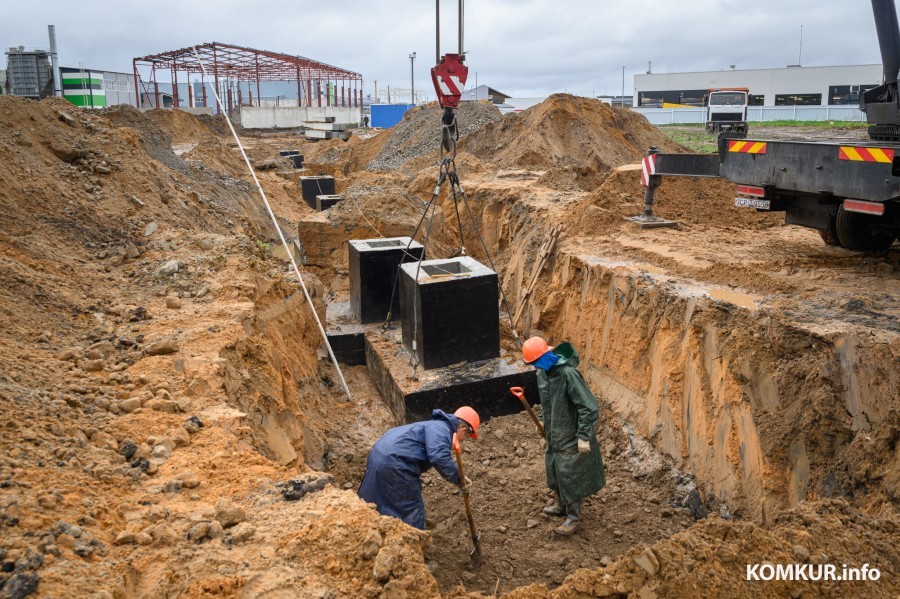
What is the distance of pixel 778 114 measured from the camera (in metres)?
35.1

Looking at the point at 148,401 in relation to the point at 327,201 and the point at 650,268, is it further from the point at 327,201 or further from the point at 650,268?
the point at 327,201

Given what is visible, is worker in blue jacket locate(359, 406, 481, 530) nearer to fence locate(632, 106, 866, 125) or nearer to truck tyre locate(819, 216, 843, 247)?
truck tyre locate(819, 216, 843, 247)

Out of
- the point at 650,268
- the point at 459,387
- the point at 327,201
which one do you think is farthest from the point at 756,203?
the point at 327,201

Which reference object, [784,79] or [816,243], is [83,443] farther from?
[784,79]

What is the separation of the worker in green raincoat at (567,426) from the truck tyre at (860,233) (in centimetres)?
388

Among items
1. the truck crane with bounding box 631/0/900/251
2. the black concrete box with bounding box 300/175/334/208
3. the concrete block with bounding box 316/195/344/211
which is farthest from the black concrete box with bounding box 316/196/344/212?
the truck crane with bounding box 631/0/900/251

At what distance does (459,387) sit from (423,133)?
19.2m

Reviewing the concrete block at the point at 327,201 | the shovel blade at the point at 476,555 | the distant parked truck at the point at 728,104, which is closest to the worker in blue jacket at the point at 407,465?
the shovel blade at the point at 476,555

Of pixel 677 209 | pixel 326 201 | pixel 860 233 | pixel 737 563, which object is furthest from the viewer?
pixel 326 201

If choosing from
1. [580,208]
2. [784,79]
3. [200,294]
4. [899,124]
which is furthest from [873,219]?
[784,79]

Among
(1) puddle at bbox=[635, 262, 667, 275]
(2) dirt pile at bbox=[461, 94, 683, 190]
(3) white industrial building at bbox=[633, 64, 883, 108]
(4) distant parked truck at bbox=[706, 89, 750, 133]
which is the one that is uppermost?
(3) white industrial building at bbox=[633, 64, 883, 108]

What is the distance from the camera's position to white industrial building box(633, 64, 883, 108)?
46.1m

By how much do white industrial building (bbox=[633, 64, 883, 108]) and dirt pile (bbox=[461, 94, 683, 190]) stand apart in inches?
1137

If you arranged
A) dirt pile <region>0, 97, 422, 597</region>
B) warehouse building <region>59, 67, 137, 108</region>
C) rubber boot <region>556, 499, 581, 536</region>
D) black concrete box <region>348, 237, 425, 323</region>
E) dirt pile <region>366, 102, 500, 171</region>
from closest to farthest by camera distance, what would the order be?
dirt pile <region>0, 97, 422, 597</region>
rubber boot <region>556, 499, 581, 536</region>
black concrete box <region>348, 237, 425, 323</region>
dirt pile <region>366, 102, 500, 171</region>
warehouse building <region>59, 67, 137, 108</region>
